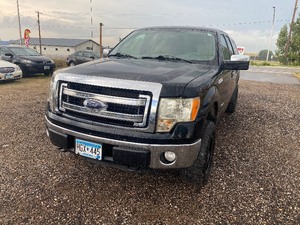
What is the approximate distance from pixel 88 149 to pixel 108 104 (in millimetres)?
502

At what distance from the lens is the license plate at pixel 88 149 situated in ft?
7.89

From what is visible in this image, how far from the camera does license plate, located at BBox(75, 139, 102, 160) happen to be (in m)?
2.40

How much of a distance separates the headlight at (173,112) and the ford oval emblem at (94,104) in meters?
0.54

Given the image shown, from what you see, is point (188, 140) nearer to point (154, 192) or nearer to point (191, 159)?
point (191, 159)

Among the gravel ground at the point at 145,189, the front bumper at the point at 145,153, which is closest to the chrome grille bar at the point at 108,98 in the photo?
the front bumper at the point at 145,153

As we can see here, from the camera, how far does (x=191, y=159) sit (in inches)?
92.7

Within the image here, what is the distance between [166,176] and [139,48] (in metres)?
1.93

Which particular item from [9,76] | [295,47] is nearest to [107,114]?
[9,76]

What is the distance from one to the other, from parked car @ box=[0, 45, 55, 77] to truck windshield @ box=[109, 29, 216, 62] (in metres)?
8.72

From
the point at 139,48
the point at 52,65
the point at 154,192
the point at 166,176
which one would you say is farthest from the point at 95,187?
the point at 52,65

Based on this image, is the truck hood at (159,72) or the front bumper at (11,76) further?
the front bumper at (11,76)

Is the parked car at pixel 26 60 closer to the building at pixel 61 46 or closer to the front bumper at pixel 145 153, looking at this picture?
the front bumper at pixel 145 153

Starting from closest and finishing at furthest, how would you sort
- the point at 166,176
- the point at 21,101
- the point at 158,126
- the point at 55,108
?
the point at 158,126 → the point at 55,108 → the point at 166,176 → the point at 21,101

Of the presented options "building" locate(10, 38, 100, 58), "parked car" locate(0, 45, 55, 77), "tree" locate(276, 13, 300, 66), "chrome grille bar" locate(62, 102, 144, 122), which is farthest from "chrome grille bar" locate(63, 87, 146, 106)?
"building" locate(10, 38, 100, 58)
